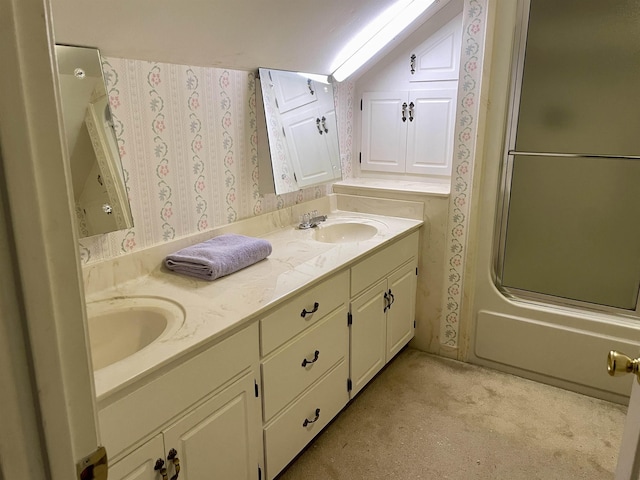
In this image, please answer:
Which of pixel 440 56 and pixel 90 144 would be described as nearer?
pixel 90 144

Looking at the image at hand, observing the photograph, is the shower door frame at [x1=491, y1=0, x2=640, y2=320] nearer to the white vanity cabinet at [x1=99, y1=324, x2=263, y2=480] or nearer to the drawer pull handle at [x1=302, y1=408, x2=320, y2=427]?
the drawer pull handle at [x1=302, y1=408, x2=320, y2=427]

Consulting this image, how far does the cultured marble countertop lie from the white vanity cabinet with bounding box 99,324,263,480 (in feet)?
0.17

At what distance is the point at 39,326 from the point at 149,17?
133 centimetres

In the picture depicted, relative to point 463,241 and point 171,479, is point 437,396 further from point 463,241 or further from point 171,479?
point 171,479

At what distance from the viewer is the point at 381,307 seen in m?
2.34

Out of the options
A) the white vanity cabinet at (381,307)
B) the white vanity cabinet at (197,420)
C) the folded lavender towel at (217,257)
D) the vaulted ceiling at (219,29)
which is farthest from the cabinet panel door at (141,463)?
the vaulted ceiling at (219,29)

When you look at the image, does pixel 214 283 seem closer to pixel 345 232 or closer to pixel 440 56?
pixel 345 232

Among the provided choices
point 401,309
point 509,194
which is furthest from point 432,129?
point 401,309

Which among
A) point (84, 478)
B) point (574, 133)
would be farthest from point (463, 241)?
point (84, 478)

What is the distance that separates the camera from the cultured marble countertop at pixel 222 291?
1.17 metres

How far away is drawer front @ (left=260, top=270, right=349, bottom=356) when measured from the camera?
62.1 inches

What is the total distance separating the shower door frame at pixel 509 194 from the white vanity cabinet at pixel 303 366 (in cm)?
98

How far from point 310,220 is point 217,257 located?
33.7 inches

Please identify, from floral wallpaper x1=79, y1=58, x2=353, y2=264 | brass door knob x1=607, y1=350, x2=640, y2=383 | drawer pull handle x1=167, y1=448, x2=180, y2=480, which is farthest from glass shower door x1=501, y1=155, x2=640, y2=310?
drawer pull handle x1=167, y1=448, x2=180, y2=480
